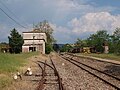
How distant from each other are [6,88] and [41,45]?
10120 cm

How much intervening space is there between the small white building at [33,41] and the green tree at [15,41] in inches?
71.9

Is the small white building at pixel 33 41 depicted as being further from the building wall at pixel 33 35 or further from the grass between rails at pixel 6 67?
the grass between rails at pixel 6 67

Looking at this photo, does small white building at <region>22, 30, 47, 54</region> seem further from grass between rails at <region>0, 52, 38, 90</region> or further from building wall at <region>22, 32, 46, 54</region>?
grass between rails at <region>0, 52, 38, 90</region>

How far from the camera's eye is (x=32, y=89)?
→ 1510 centimetres

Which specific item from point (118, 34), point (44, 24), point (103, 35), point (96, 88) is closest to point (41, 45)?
point (44, 24)

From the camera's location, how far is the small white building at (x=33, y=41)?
114863mm

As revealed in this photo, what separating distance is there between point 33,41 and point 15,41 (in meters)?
8.11

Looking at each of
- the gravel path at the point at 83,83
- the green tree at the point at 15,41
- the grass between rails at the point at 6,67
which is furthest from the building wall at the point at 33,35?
the gravel path at the point at 83,83

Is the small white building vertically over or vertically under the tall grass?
over

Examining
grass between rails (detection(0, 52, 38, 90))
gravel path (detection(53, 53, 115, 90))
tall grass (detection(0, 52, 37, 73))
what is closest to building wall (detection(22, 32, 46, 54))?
tall grass (detection(0, 52, 37, 73))

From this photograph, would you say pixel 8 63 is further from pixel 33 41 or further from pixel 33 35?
pixel 33 35

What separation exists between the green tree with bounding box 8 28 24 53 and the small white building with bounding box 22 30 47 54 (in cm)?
183

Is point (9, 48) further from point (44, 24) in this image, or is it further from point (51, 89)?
point (51, 89)

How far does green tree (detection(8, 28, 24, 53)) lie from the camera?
373ft
